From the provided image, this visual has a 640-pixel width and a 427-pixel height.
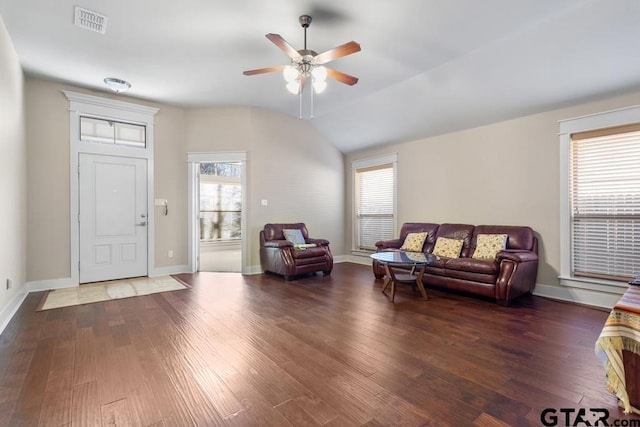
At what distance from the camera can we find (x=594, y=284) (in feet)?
12.1

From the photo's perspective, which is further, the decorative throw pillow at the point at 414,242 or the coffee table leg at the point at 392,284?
the decorative throw pillow at the point at 414,242

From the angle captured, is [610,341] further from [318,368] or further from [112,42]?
[112,42]

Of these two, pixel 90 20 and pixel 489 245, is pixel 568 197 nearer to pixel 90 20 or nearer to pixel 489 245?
pixel 489 245

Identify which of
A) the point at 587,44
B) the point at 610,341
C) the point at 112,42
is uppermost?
the point at 112,42

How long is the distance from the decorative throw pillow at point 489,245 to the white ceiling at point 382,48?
5.72 feet

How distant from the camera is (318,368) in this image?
2.16 meters

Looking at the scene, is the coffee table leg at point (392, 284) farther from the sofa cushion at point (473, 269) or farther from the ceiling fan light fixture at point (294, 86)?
the ceiling fan light fixture at point (294, 86)

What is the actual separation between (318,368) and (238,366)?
0.58 m

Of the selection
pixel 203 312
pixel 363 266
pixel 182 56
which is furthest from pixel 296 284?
pixel 182 56

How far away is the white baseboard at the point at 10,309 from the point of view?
2.97 meters

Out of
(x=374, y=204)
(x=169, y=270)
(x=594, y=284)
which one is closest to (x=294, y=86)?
(x=374, y=204)

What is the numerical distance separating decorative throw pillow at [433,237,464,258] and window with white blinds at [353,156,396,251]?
1.36 metres

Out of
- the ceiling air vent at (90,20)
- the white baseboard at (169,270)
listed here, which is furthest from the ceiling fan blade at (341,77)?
the white baseboard at (169,270)

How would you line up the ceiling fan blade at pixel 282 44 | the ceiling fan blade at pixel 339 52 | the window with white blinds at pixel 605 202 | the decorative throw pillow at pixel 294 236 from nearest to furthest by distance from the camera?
1. the ceiling fan blade at pixel 282 44
2. the ceiling fan blade at pixel 339 52
3. the window with white blinds at pixel 605 202
4. the decorative throw pillow at pixel 294 236
